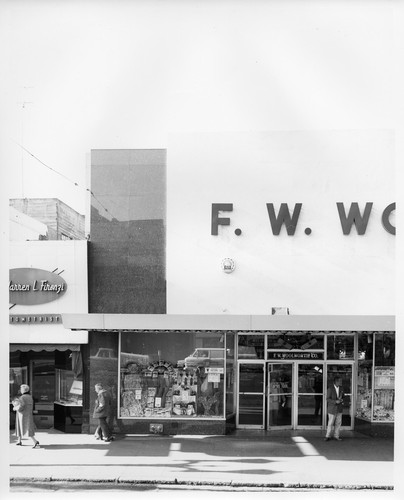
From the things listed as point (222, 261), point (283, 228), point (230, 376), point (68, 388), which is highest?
point (283, 228)

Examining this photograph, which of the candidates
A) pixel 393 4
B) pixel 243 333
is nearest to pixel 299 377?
pixel 243 333

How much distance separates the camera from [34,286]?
13.3 meters

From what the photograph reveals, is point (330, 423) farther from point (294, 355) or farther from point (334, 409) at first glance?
point (294, 355)

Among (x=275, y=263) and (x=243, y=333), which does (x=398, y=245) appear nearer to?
(x=275, y=263)

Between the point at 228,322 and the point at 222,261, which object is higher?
the point at 222,261

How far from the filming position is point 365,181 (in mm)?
12570

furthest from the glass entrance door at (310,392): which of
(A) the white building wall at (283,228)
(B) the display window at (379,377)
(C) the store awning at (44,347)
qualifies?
(C) the store awning at (44,347)

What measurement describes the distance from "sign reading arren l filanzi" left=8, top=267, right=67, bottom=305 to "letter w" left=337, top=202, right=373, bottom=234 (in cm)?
613

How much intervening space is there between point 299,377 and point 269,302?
2.64 metres

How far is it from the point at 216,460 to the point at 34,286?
213 inches

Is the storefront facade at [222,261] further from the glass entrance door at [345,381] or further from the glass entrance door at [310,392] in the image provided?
the glass entrance door at [310,392]

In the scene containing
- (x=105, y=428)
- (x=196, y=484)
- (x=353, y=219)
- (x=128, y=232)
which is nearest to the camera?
(x=196, y=484)

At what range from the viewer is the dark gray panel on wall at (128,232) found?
13078 millimetres

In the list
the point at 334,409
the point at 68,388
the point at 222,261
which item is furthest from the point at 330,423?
the point at 68,388
